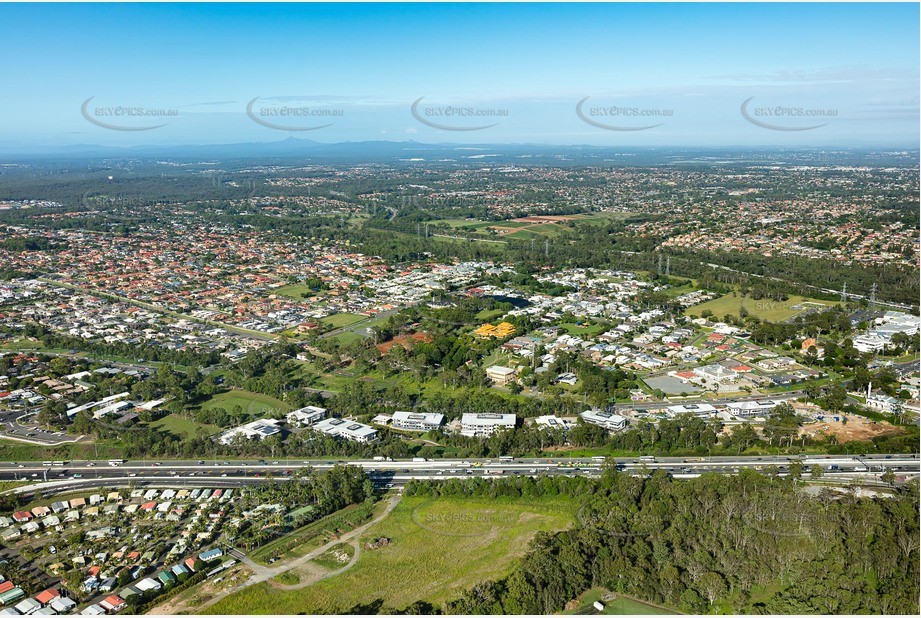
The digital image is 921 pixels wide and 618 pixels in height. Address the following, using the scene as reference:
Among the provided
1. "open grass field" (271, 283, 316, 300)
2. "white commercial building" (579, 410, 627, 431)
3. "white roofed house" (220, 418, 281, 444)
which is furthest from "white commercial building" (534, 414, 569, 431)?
"open grass field" (271, 283, 316, 300)

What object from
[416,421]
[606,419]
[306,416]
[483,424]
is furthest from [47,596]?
[606,419]

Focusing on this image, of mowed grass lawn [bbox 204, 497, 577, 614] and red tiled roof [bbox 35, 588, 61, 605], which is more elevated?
red tiled roof [bbox 35, 588, 61, 605]

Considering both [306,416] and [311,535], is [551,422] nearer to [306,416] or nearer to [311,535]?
[306,416]

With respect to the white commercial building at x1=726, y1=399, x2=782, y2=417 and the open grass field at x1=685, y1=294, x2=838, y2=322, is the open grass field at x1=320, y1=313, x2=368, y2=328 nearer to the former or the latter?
the open grass field at x1=685, y1=294, x2=838, y2=322

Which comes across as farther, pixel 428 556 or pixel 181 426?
pixel 181 426

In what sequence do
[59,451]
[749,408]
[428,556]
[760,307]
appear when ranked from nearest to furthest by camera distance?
[428,556] < [59,451] < [749,408] < [760,307]

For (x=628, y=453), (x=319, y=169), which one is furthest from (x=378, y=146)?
(x=628, y=453)
